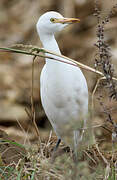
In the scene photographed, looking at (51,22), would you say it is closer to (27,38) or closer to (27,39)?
(27,39)

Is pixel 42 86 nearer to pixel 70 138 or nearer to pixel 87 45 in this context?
pixel 70 138

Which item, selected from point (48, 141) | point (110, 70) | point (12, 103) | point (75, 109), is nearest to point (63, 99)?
point (75, 109)

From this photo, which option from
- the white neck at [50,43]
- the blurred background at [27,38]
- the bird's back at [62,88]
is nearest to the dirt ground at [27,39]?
the blurred background at [27,38]

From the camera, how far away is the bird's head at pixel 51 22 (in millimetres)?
3648

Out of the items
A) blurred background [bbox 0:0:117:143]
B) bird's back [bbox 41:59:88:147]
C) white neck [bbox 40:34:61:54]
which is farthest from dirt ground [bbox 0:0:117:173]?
white neck [bbox 40:34:61:54]

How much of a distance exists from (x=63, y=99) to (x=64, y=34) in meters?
7.85

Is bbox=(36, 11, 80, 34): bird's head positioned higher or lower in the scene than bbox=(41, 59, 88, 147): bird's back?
higher

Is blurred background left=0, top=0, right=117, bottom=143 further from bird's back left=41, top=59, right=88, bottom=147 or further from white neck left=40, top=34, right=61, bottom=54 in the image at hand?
white neck left=40, top=34, right=61, bottom=54

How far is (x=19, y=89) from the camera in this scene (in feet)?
31.3

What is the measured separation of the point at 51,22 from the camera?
3.66 metres

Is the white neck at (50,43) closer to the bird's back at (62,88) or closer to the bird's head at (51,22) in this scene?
the bird's head at (51,22)

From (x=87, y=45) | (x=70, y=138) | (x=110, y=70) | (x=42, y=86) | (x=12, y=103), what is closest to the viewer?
(x=70, y=138)

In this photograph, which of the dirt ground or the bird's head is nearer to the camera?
the bird's head

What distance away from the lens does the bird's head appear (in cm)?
365
